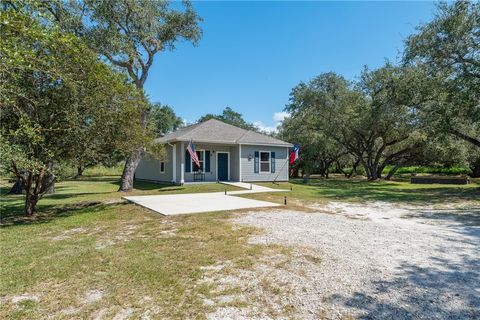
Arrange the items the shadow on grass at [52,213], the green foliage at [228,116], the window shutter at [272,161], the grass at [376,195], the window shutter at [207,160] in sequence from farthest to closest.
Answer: the green foliage at [228,116] → the window shutter at [272,161] → the window shutter at [207,160] → the grass at [376,195] → the shadow on grass at [52,213]

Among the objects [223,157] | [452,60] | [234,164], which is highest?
→ [452,60]

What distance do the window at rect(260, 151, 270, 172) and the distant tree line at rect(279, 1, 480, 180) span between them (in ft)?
16.6

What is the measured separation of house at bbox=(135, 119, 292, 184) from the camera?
57.0ft

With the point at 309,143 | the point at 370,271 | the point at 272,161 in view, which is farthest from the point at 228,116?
the point at 370,271

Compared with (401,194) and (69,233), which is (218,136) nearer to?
(401,194)

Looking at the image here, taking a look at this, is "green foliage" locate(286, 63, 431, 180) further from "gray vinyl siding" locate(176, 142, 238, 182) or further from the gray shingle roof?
"gray vinyl siding" locate(176, 142, 238, 182)

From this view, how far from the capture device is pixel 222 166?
18969 mm

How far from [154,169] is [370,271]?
1924 centimetres

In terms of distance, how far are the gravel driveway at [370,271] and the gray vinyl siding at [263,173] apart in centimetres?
1155

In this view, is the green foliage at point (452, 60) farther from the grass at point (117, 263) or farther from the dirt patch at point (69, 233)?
the dirt patch at point (69, 233)

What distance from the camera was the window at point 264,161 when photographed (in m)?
19.0

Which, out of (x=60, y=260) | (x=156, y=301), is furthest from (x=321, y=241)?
(x=60, y=260)

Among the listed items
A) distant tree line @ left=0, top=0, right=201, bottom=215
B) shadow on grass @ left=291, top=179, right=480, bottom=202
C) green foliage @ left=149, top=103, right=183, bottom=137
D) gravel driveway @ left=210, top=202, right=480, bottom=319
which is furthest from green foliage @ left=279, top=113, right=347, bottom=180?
green foliage @ left=149, top=103, right=183, bottom=137

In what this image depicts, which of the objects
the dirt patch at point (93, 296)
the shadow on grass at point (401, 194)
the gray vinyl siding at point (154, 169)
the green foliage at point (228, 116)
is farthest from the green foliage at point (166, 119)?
the dirt patch at point (93, 296)
